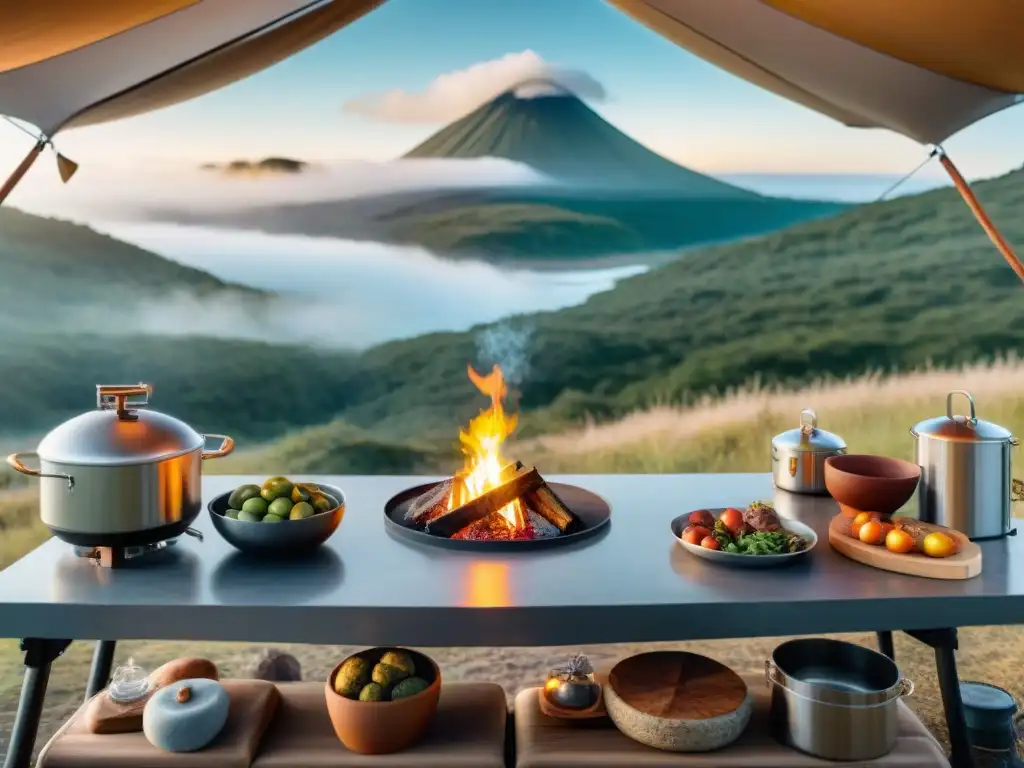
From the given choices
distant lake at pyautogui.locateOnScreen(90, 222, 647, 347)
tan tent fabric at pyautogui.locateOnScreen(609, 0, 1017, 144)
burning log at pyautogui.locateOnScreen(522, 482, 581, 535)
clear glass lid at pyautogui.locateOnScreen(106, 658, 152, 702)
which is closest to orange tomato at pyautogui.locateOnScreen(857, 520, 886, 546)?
burning log at pyautogui.locateOnScreen(522, 482, 581, 535)

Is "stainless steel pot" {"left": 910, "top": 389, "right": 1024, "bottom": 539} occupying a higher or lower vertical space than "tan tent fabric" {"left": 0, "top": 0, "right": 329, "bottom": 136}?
lower

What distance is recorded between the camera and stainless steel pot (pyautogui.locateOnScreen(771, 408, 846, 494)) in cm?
254

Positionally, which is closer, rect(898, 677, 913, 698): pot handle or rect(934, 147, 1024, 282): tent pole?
Result: rect(898, 677, 913, 698): pot handle

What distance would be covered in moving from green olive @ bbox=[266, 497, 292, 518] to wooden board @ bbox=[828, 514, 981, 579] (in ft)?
4.42

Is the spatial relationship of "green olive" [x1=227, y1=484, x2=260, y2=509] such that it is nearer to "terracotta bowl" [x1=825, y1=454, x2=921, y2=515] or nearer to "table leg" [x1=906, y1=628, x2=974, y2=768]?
"terracotta bowl" [x1=825, y1=454, x2=921, y2=515]

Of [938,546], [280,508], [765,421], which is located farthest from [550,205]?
[938,546]

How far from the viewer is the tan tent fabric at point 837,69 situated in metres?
2.24

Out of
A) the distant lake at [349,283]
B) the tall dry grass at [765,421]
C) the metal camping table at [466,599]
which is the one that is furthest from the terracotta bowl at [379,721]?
the distant lake at [349,283]

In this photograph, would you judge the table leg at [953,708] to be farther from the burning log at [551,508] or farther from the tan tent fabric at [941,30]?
the tan tent fabric at [941,30]

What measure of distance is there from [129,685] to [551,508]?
3.77 feet

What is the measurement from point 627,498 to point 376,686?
3.23 feet

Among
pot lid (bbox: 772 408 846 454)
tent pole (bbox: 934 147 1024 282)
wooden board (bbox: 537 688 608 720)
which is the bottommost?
wooden board (bbox: 537 688 608 720)

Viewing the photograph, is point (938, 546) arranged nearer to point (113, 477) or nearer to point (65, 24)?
point (113, 477)

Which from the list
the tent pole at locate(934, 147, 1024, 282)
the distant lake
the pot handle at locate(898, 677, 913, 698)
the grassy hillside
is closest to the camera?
the pot handle at locate(898, 677, 913, 698)
